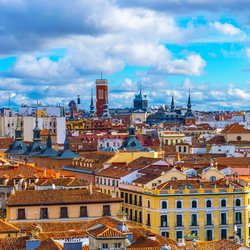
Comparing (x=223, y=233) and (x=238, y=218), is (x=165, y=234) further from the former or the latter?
(x=238, y=218)

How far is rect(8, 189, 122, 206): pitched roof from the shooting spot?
195ft

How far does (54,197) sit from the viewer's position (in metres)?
60.3

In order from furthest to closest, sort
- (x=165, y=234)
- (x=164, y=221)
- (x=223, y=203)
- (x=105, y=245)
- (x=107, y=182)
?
(x=107, y=182) < (x=223, y=203) < (x=164, y=221) < (x=165, y=234) < (x=105, y=245)

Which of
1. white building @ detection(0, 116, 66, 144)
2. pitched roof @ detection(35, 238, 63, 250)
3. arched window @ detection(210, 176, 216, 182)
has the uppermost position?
white building @ detection(0, 116, 66, 144)

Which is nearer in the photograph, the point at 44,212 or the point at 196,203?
the point at 44,212

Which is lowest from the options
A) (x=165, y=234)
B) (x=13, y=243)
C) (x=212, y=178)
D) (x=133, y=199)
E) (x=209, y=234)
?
(x=209, y=234)

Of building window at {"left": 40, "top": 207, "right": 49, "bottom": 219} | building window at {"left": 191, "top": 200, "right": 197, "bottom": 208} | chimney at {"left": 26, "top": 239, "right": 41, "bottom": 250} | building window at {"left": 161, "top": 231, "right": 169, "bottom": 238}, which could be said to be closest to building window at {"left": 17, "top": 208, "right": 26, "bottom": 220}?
building window at {"left": 40, "top": 207, "right": 49, "bottom": 219}

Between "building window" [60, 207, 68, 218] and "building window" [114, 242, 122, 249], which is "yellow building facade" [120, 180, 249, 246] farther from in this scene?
"building window" [114, 242, 122, 249]

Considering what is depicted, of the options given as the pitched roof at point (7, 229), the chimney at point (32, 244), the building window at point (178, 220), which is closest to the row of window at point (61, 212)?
the building window at point (178, 220)

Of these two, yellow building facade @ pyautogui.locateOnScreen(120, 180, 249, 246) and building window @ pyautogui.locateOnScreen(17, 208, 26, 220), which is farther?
yellow building facade @ pyautogui.locateOnScreen(120, 180, 249, 246)

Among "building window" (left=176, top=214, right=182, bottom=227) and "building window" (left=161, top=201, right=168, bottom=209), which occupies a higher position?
"building window" (left=161, top=201, right=168, bottom=209)

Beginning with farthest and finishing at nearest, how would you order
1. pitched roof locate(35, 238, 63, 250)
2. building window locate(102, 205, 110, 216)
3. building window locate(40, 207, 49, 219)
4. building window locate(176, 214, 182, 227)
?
building window locate(176, 214, 182, 227)
building window locate(102, 205, 110, 216)
building window locate(40, 207, 49, 219)
pitched roof locate(35, 238, 63, 250)

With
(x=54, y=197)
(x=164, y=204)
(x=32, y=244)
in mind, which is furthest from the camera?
(x=164, y=204)

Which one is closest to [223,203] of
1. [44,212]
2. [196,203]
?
[196,203]
